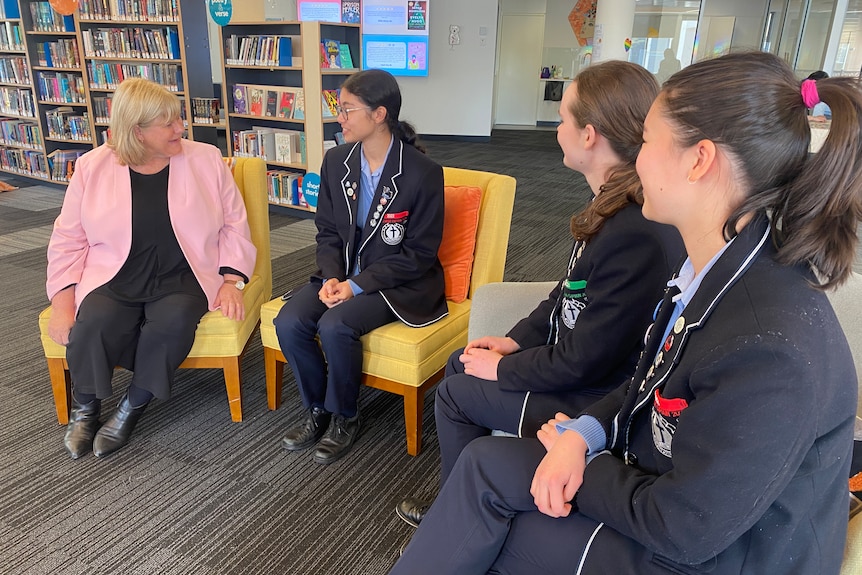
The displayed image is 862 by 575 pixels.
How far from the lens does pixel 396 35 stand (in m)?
8.73

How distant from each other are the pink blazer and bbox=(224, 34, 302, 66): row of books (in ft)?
9.43

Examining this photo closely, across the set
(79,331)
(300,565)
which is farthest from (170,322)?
(300,565)

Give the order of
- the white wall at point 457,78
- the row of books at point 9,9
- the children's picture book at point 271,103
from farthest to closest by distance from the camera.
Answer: the white wall at point 457,78 < the row of books at point 9,9 < the children's picture book at point 271,103

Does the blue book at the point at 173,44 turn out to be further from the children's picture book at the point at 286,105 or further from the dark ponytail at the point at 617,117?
the dark ponytail at the point at 617,117

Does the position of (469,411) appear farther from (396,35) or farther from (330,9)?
(396,35)

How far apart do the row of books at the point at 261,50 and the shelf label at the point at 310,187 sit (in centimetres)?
88

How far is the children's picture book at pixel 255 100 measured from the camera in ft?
16.5

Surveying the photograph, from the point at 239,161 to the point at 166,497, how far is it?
1325 mm

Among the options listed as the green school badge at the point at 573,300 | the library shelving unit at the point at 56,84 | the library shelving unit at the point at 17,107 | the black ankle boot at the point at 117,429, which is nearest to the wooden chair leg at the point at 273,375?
the black ankle boot at the point at 117,429

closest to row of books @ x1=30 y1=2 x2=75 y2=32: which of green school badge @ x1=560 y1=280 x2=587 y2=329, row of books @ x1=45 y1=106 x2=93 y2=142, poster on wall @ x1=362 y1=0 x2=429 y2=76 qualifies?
row of books @ x1=45 y1=106 x2=93 y2=142

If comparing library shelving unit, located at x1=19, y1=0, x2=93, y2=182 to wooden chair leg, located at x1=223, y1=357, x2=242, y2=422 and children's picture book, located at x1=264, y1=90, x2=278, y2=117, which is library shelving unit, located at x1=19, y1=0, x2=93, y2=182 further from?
wooden chair leg, located at x1=223, y1=357, x2=242, y2=422

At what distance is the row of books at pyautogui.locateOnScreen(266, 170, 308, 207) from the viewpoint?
5.18m

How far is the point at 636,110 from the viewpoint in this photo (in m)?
1.37

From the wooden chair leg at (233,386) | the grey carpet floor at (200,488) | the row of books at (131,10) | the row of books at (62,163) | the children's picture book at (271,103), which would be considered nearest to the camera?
the grey carpet floor at (200,488)
